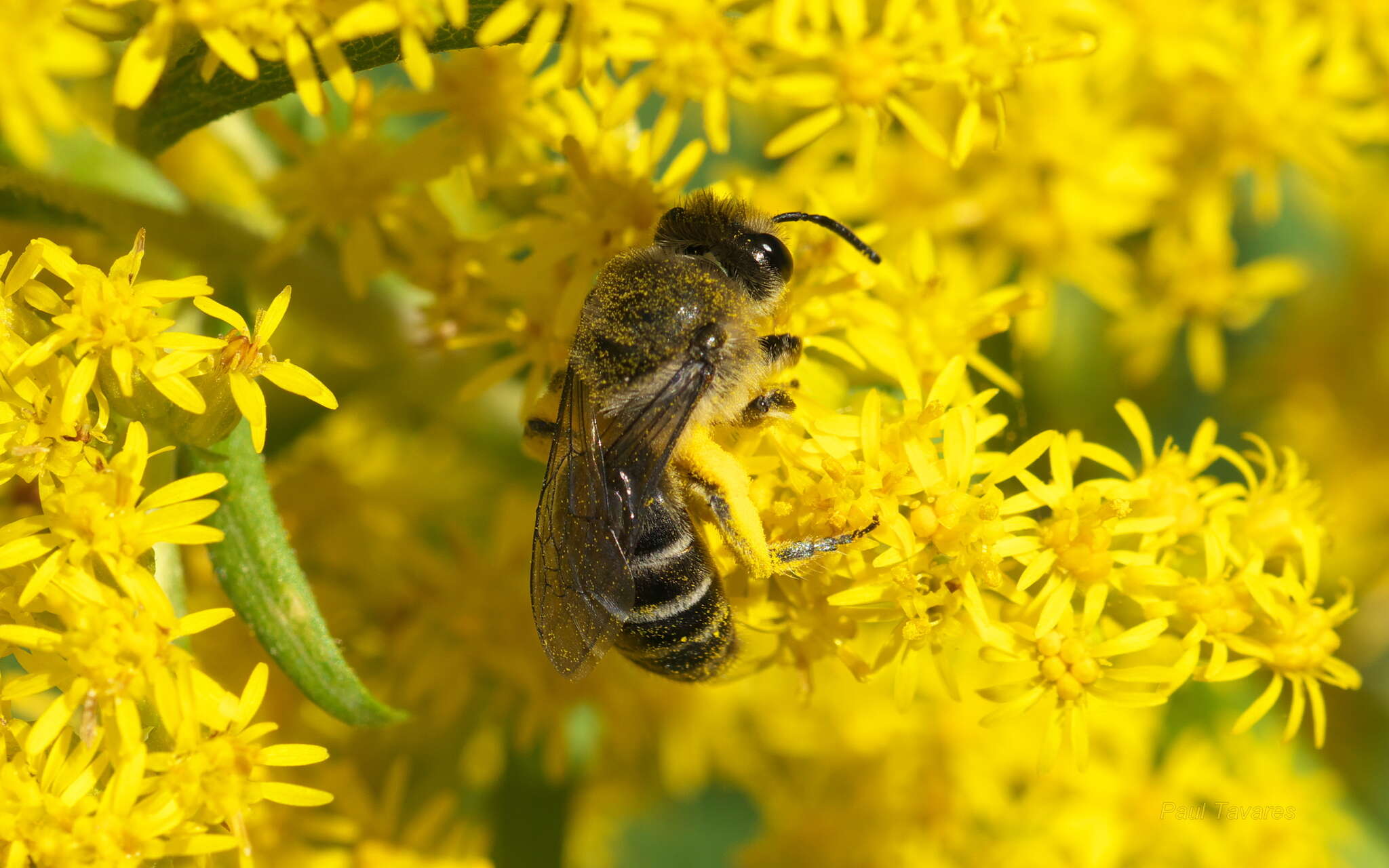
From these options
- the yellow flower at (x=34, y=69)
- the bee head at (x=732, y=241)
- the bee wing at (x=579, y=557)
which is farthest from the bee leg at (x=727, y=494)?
the yellow flower at (x=34, y=69)

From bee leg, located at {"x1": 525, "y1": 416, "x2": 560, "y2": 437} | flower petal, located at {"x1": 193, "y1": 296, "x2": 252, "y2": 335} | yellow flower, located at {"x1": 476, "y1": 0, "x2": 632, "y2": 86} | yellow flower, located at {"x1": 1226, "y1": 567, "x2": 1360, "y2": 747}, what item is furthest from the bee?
yellow flower, located at {"x1": 1226, "y1": 567, "x2": 1360, "y2": 747}

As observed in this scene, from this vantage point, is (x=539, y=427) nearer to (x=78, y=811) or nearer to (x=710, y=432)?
(x=710, y=432)

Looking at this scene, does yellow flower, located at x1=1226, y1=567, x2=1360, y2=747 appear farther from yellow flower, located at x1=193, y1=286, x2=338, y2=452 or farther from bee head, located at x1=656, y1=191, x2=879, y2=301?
yellow flower, located at x1=193, y1=286, x2=338, y2=452

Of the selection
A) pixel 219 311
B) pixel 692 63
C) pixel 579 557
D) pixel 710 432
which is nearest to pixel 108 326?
pixel 219 311

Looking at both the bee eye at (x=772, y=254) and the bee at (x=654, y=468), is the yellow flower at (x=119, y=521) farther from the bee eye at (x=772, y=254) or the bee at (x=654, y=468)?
the bee eye at (x=772, y=254)

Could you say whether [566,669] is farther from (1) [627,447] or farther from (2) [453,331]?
(2) [453,331]

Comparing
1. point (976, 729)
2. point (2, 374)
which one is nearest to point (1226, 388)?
point (976, 729)
